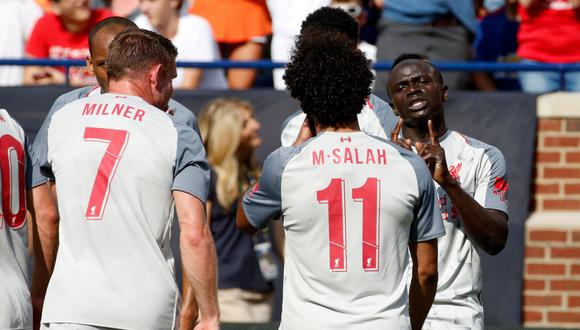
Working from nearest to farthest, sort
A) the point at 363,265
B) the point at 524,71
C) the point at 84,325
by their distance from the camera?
the point at 363,265 < the point at 84,325 < the point at 524,71

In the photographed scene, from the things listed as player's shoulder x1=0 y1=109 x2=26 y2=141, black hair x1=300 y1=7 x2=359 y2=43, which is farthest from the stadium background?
player's shoulder x1=0 y1=109 x2=26 y2=141

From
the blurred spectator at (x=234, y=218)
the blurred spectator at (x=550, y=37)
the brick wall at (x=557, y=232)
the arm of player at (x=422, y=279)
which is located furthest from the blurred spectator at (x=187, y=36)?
the arm of player at (x=422, y=279)

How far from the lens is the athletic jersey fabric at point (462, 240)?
5.21 meters

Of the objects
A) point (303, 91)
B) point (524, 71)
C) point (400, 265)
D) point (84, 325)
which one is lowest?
point (84, 325)

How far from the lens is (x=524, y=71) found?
9.21m

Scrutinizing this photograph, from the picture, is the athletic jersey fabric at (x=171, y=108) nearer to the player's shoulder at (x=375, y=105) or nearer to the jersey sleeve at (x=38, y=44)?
the player's shoulder at (x=375, y=105)

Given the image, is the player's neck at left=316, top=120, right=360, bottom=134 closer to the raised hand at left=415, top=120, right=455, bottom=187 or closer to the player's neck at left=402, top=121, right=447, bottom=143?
the raised hand at left=415, top=120, right=455, bottom=187

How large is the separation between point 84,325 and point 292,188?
954 millimetres

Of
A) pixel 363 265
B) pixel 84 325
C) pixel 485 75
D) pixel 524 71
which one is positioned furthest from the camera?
pixel 485 75

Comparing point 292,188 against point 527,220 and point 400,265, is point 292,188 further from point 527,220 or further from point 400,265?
point 527,220

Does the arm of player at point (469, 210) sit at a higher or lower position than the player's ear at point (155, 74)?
lower

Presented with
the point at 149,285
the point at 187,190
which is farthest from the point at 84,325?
the point at 187,190

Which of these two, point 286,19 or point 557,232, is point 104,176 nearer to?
point 286,19

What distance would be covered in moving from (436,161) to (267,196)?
2.34 feet
